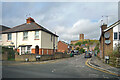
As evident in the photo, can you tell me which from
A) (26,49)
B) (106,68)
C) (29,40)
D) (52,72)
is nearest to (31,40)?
(29,40)

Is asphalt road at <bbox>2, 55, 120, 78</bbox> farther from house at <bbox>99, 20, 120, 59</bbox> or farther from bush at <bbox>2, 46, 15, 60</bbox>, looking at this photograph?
Answer: bush at <bbox>2, 46, 15, 60</bbox>

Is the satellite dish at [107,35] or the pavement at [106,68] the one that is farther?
the satellite dish at [107,35]

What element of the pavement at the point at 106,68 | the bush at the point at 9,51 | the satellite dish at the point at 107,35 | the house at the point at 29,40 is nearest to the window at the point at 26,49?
the house at the point at 29,40

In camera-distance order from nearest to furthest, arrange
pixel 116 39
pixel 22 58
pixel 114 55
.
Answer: pixel 114 55
pixel 116 39
pixel 22 58

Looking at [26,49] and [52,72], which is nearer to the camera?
[52,72]

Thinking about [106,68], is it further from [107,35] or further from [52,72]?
[107,35]

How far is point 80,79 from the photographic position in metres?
6.39

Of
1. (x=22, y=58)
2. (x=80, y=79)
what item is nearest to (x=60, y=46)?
(x=22, y=58)

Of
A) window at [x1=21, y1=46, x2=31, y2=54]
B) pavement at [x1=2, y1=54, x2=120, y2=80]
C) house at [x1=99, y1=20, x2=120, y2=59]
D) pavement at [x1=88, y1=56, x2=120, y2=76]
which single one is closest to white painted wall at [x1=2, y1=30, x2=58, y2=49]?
window at [x1=21, y1=46, x2=31, y2=54]

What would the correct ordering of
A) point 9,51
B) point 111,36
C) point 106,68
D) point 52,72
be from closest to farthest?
point 52,72 → point 106,68 → point 111,36 → point 9,51

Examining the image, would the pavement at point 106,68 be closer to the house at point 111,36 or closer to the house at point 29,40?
the house at point 111,36

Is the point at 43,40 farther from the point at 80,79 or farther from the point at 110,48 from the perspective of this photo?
the point at 80,79

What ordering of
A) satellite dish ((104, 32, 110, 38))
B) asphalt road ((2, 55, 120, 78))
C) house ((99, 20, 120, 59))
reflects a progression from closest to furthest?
asphalt road ((2, 55, 120, 78))
house ((99, 20, 120, 59))
satellite dish ((104, 32, 110, 38))

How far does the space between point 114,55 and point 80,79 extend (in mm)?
8257
